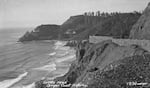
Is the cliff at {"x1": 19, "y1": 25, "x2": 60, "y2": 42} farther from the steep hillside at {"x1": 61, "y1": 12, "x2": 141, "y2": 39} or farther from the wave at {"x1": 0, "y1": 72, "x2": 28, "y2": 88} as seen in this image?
the wave at {"x1": 0, "y1": 72, "x2": 28, "y2": 88}

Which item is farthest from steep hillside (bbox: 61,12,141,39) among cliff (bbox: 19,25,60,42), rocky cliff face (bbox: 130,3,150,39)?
rocky cliff face (bbox: 130,3,150,39)

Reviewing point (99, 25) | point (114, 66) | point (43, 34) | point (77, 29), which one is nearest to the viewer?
point (114, 66)

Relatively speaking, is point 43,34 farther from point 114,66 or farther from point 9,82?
point 114,66

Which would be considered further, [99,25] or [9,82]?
[99,25]

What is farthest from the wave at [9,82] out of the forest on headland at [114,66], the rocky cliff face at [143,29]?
the rocky cliff face at [143,29]

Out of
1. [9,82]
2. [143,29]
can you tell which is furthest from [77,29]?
[143,29]

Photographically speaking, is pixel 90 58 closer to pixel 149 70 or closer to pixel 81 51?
pixel 81 51

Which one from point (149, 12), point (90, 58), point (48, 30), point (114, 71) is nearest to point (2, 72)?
point (90, 58)

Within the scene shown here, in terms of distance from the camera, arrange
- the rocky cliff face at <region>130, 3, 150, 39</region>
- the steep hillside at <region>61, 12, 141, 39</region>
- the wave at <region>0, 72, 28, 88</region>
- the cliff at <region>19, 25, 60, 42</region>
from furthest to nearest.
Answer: the cliff at <region>19, 25, 60, 42</region>
the steep hillside at <region>61, 12, 141, 39</region>
the wave at <region>0, 72, 28, 88</region>
the rocky cliff face at <region>130, 3, 150, 39</region>
